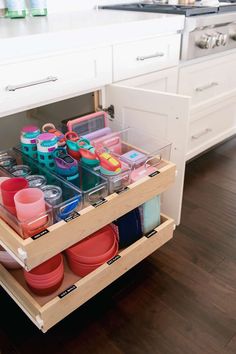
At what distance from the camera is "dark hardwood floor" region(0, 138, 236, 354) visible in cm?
107

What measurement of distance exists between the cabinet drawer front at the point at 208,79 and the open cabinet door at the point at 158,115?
0.46 metres

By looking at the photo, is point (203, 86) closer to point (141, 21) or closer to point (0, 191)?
point (141, 21)

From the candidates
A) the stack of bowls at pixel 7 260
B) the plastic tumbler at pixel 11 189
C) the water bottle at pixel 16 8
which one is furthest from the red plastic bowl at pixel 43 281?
the water bottle at pixel 16 8

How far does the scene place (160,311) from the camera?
3.86 ft

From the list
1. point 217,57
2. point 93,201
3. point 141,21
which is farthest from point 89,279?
point 217,57

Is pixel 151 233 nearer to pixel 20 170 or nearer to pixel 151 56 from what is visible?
pixel 20 170

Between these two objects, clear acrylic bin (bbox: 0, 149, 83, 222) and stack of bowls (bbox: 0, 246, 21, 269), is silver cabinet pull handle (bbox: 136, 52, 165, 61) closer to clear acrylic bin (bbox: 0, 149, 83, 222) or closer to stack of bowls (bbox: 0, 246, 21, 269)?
clear acrylic bin (bbox: 0, 149, 83, 222)

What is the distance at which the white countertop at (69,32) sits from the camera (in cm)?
99

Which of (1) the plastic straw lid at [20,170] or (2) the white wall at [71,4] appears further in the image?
(2) the white wall at [71,4]

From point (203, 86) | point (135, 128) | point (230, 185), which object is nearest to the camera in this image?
point (135, 128)

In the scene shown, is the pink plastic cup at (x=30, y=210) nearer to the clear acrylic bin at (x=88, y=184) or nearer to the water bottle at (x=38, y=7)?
the clear acrylic bin at (x=88, y=184)

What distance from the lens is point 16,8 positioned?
1402 mm

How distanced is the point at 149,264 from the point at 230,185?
0.82 metres

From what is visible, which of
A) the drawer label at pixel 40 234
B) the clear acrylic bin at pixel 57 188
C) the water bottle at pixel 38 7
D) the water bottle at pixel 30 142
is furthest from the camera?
the water bottle at pixel 38 7
